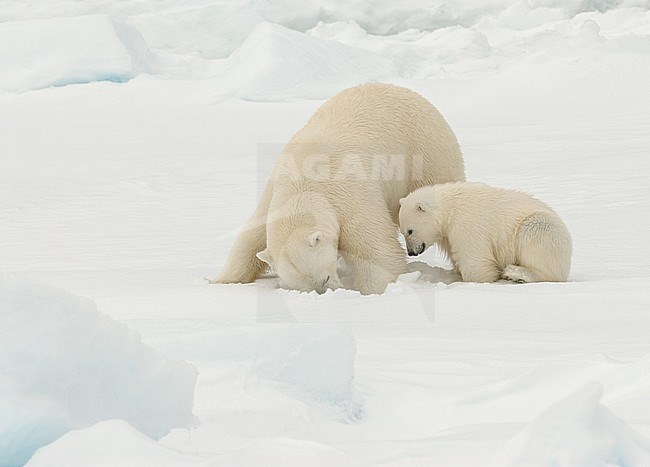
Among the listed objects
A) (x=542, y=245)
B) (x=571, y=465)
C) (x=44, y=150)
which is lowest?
(x=44, y=150)

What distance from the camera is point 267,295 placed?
3.75 metres

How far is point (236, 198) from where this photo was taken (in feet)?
25.7

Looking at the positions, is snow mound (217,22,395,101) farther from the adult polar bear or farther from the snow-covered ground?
the adult polar bear

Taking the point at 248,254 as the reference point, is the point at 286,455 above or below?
above

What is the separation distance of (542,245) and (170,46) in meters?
17.0

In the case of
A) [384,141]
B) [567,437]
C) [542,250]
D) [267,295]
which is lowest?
[267,295]

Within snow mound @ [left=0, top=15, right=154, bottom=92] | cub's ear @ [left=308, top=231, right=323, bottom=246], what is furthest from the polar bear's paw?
snow mound @ [left=0, top=15, right=154, bottom=92]

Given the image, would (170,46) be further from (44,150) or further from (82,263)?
(82,263)

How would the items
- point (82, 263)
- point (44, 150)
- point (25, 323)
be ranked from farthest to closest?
1. point (44, 150)
2. point (82, 263)
3. point (25, 323)

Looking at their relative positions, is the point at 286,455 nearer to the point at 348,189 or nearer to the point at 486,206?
the point at 348,189

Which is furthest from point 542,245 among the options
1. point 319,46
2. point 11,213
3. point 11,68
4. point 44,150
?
point 11,68

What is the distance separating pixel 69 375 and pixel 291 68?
13668 millimetres

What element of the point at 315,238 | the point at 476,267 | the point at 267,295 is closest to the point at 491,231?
the point at 476,267

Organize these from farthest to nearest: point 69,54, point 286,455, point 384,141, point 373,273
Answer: point 69,54, point 384,141, point 373,273, point 286,455
